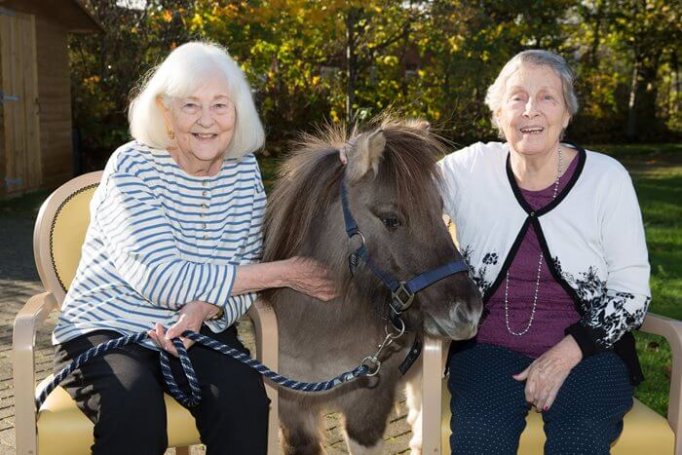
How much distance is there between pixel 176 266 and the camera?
92.9 inches

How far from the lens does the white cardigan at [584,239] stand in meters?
2.53

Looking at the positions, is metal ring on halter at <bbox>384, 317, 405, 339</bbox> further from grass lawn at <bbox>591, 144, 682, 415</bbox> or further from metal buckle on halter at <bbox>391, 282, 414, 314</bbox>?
grass lawn at <bbox>591, 144, 682, 415</bbox>

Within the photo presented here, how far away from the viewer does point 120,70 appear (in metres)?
13.3

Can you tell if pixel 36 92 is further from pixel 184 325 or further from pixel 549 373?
pixel 549 373

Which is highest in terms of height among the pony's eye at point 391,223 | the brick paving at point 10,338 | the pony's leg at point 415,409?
the pony's eye at point 391,223

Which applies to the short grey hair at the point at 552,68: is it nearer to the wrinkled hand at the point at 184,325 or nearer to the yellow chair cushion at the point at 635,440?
the yellow chair cushion at the point at 635,440

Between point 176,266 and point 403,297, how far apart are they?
2.36 ft

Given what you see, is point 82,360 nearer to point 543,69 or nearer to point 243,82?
point 243,82

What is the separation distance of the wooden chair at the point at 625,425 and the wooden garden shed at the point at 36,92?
9.63 m

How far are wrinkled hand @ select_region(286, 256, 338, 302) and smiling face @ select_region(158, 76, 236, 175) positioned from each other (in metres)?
0.46

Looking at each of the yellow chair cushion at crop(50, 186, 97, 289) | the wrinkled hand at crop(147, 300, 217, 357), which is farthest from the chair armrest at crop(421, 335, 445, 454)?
the yellow chair cushion at crop(50, 186, 97, 289)

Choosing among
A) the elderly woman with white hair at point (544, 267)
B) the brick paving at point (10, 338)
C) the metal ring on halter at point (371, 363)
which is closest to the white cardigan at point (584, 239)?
the elderly woman with white hair at point (544, 267)

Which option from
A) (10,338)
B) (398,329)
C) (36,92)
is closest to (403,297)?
(398,329)

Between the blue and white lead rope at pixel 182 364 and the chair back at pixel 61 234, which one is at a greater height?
the chair back at pixel 61 234
